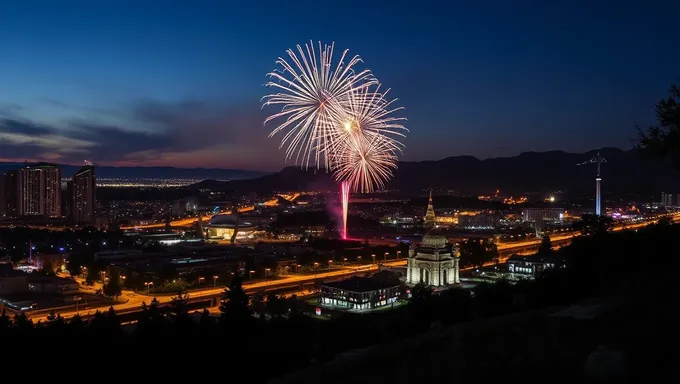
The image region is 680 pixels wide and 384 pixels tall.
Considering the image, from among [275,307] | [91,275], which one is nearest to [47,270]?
[91,275]

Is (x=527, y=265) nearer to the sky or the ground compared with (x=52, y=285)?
nearer to the sky

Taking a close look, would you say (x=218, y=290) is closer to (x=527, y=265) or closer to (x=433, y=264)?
(x=433, y=264)

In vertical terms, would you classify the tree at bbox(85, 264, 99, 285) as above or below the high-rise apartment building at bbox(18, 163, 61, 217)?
below

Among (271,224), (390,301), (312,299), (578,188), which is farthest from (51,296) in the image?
(578,188)

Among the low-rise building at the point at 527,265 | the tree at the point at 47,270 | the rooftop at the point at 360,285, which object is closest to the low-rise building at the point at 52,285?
the tree at the point at 47,270

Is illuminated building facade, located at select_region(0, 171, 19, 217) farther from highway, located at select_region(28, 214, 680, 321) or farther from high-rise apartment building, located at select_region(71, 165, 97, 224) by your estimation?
highway, located at select_region(28, 214, 680, 321)

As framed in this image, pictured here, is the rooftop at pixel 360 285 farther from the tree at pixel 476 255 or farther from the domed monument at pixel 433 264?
the tree at pixel 476 255

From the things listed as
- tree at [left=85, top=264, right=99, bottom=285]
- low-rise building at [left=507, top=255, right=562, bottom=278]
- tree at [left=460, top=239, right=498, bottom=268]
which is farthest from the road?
low-rise building at [left=507, top=255, right=562, bottom=278]
